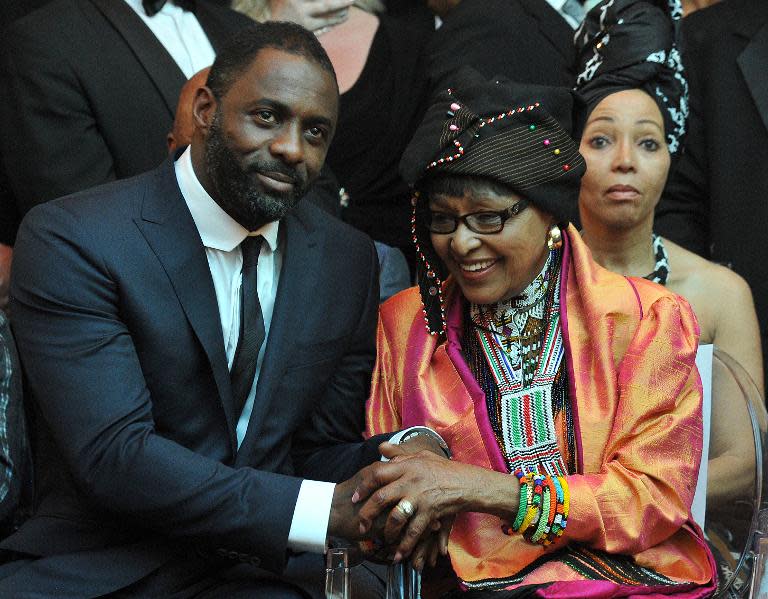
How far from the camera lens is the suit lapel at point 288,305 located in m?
3.17

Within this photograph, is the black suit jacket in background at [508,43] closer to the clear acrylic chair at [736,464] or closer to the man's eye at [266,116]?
the clear acrylic chair at [736,464]

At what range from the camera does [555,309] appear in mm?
3363

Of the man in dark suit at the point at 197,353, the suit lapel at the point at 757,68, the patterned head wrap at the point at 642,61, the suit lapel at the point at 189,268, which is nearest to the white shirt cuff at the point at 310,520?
the man in dark suit at the point at 197,353

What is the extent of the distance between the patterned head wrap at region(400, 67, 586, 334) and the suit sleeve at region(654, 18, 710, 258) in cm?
164

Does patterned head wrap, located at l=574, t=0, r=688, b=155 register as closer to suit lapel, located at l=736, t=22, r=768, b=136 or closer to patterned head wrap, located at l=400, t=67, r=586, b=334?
suit lapel, located at l=736, t=22, r=768, b=136

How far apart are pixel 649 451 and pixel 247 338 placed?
98 cm

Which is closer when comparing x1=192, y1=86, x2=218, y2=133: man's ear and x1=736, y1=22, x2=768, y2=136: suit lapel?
x1=192, y1=86, x2=218, y2=133: man's ear

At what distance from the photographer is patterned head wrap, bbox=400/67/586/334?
3.18 meters

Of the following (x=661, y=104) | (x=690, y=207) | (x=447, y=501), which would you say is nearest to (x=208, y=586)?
(x=447, y=501)

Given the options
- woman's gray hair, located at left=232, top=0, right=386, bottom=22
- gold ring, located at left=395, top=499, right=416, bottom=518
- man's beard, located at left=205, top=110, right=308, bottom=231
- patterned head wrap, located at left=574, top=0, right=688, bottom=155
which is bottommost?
gold ring, located at left=395, top=499, right=416, bottom=518

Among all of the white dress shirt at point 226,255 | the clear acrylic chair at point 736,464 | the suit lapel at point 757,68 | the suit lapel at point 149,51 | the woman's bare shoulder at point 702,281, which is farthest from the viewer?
the suit lapel at point 757,68

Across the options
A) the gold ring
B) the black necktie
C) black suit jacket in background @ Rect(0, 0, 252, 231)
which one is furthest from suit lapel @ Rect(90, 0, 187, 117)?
the gold ring

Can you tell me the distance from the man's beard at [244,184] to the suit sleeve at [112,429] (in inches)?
13.3

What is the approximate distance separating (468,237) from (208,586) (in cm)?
103
